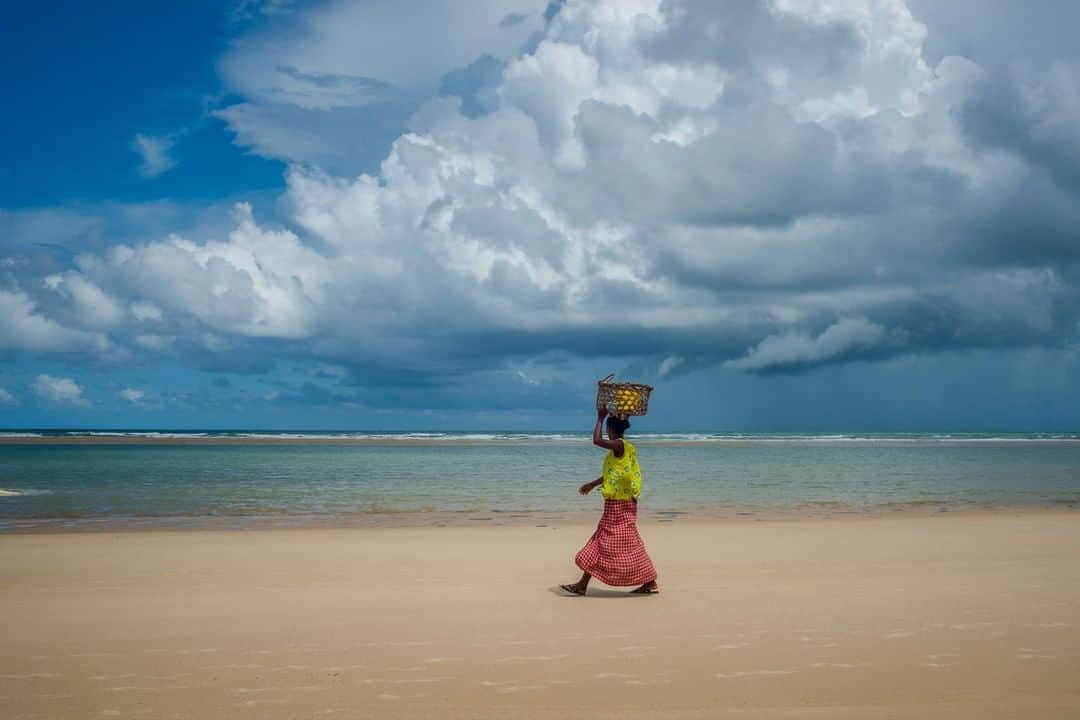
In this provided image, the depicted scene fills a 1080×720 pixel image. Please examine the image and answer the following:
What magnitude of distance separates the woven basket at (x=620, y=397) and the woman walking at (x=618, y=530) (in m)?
0.09

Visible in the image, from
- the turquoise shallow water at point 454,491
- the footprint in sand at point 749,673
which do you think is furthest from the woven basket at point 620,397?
the turquoise shallow water at point 454,491

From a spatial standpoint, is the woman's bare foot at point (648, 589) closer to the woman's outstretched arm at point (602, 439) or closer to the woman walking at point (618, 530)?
the woman walking at point (618, 530)

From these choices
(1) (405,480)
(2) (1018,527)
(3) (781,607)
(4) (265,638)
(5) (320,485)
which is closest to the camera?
(4) (265,638)

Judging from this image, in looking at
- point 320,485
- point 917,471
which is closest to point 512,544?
point 320,485

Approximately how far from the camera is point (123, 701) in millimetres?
5992

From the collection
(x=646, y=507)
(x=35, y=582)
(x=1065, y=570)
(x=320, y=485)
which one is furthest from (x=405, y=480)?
(x=1065, y=570)

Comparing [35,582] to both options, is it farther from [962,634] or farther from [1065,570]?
[1065,570]

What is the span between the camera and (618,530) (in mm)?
9516

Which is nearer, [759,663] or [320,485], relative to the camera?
[759,663]

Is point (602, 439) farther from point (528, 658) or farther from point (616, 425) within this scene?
point (528, 658)

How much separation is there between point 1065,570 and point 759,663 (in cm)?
689

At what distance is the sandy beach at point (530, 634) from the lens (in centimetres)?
599

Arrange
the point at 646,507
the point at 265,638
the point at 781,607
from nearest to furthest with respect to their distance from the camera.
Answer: the point at 265,638
the point at 781,607
the point at 646,507

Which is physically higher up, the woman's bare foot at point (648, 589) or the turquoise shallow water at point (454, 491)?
the woman's bare foot at point (648, 589)
